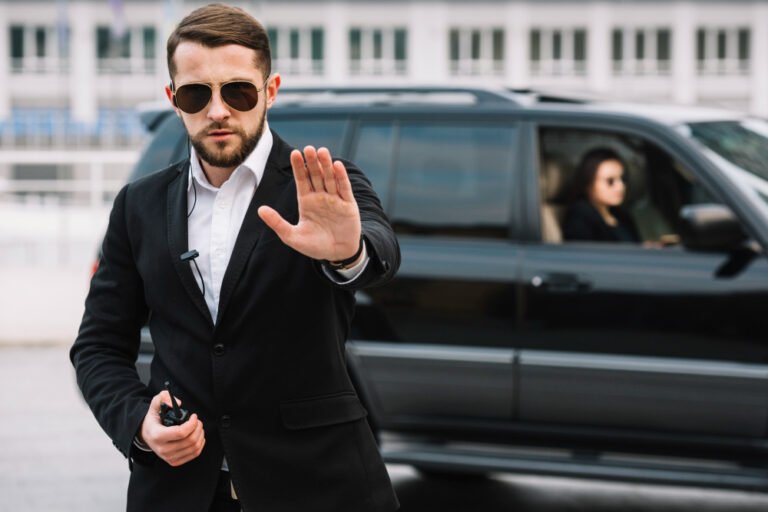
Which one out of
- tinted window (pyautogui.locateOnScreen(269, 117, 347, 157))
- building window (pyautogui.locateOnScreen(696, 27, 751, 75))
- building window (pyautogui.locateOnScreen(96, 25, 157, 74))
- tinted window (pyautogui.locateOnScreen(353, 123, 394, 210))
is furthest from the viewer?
building window (pyautogui.locateOnScreen(96, 25, 157, 74))

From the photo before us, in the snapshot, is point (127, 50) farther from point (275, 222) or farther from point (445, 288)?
point (275, 222)

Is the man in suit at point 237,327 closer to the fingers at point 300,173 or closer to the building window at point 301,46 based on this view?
the fingers at point 300,173

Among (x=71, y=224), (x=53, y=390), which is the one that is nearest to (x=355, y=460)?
(x=53, y=390)

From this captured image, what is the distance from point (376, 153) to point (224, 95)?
3557 millimetres

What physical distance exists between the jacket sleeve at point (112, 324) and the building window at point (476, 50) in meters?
67.0

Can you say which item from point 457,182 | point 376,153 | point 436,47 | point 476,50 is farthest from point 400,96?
point 476,50

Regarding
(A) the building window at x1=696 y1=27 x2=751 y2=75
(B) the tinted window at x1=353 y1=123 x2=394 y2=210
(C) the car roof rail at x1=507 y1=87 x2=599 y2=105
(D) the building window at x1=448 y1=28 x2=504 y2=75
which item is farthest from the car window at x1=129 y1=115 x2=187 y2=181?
(A) the building window at x1=696 y1=27 x2=751 y2=75

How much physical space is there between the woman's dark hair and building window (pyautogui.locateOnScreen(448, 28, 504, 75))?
2500 inches

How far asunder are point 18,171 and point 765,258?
49631 mm

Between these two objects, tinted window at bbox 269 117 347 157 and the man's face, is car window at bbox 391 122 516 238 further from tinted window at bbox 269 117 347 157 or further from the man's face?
the man's face

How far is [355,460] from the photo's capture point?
8.98 ft

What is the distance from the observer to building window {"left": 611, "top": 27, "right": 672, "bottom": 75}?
69250 millimetres

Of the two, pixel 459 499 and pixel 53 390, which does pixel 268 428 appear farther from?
pixel 53 390

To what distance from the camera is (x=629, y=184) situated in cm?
623
